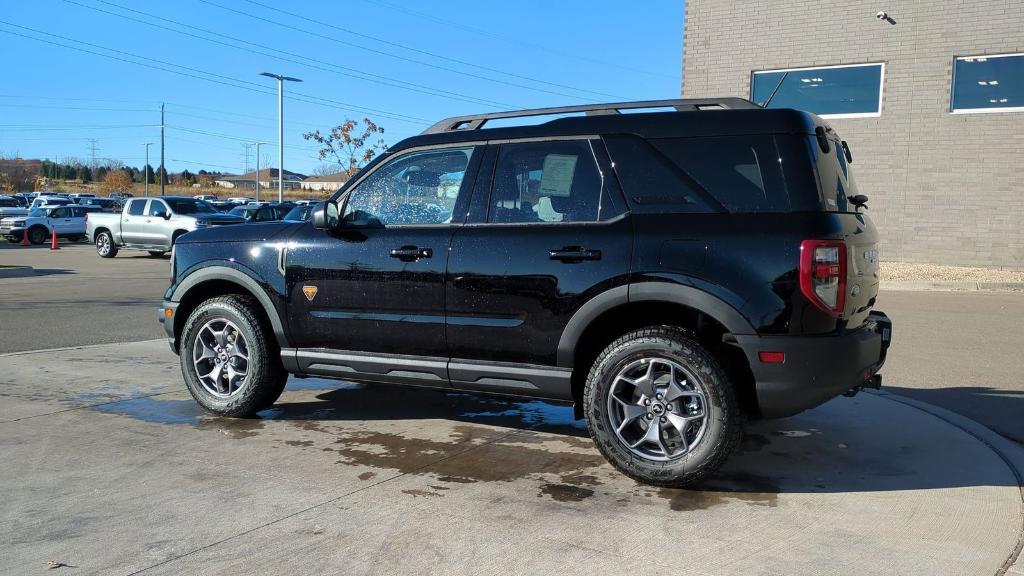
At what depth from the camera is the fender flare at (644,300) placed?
167 inches

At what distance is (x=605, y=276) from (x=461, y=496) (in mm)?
1372

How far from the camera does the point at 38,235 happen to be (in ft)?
114

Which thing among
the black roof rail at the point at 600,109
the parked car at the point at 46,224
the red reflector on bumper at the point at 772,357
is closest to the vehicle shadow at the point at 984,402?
the red reflector on bumper at the point at 772,357

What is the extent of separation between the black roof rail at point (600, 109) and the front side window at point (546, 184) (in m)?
0.25

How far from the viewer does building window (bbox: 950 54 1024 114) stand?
58.0ft

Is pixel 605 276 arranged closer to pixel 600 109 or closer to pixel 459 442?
pixel 600 109

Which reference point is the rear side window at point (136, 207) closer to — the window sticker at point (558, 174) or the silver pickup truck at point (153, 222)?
the silver pickup truck at point (153, 222)

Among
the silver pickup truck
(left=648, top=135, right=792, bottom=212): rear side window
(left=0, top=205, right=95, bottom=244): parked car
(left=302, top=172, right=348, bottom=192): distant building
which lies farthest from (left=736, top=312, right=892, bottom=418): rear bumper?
(left=302, top=172, right=348, bottom=192): distant building

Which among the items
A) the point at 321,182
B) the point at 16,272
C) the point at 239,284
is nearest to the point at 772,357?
the point at 239,284

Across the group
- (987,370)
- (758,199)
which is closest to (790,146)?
(758,199)

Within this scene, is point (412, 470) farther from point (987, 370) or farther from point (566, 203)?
point (987, 370)

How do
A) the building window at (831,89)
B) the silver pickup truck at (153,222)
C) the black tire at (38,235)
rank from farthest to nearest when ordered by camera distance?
the black tire at (38,235), the silver pickup truck at (153,222), the building window at (831,89)

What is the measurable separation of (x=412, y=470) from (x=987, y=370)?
5.81 meters

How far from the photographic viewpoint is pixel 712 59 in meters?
20.5
